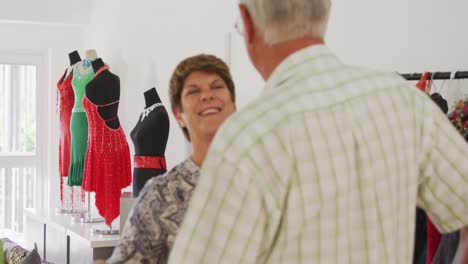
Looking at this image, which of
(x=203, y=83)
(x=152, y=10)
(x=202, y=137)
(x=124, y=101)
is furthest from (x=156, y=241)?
(x=124, y=101)

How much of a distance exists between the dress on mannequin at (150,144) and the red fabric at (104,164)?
1.63 feet

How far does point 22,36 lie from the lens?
5.79 m

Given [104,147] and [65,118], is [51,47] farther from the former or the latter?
[104,147]

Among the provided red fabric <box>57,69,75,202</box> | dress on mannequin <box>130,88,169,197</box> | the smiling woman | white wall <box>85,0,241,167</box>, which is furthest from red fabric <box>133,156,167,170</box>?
the smiling woman

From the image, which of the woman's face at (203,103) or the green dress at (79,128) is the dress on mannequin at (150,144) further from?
the woman's face at (203,103)

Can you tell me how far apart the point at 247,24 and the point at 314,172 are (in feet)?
0.78

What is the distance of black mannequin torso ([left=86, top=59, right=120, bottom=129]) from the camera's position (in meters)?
4.21

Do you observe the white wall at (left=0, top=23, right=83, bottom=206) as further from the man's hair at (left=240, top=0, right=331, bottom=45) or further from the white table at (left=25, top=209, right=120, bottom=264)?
the man's hair at (left=240, top=0, right=331, bottom=45)

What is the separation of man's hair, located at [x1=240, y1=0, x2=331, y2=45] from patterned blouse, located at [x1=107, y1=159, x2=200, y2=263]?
0.62m

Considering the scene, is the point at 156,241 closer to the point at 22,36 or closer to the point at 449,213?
the point at 449,213

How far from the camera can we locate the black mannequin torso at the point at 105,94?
4211mm

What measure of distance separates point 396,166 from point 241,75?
2.60m

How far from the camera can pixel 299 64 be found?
105cm

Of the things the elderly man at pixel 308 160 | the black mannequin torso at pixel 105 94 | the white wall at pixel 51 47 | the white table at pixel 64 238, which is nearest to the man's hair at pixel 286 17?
the elderly man at pixel 308 160
